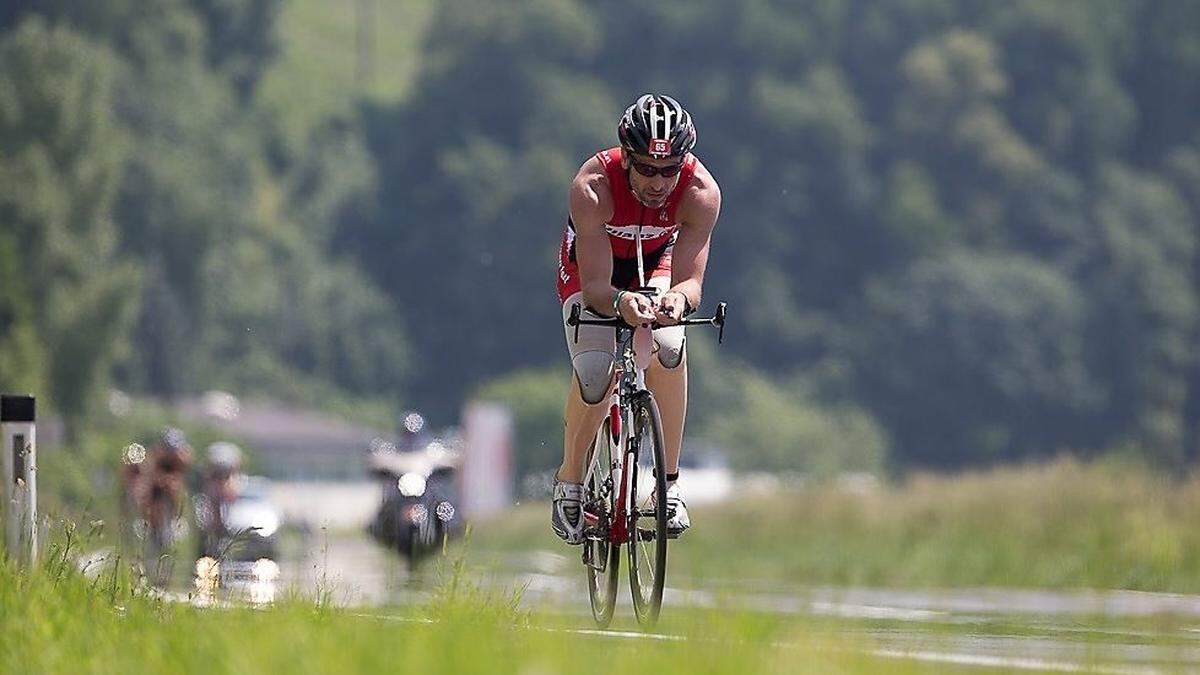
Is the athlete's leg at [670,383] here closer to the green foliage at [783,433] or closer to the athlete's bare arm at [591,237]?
the athlete's bare arm at [591,237]

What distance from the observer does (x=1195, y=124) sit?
10794cm

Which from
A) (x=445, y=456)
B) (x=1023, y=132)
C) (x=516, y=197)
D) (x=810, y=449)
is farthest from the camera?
(x=1023, y=132)

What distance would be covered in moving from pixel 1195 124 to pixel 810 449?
78.2 feet

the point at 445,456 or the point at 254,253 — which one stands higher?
the point at 254,253

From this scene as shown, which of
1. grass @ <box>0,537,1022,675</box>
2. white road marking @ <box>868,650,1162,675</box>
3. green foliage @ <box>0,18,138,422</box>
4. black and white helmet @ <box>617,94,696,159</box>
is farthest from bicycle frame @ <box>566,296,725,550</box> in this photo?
green foliage @ <box>0,18,138,422</box>

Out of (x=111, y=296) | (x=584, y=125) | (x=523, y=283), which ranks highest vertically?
(x=584, y=125)

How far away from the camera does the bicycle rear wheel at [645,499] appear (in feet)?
31.5

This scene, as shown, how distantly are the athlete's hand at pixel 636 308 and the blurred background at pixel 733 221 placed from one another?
243ft

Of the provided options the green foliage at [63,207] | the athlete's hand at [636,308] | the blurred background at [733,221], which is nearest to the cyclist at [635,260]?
the athlete's hand at [636,308]

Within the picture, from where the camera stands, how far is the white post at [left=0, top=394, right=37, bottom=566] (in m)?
10.5

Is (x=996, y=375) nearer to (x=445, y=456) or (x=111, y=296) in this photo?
(x=111, y=296)

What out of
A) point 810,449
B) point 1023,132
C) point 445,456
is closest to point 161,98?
point 810,449

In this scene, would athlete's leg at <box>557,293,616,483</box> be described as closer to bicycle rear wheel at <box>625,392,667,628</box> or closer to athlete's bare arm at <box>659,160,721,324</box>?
bicycle rear wheel at <box>625,392,667,628</box>

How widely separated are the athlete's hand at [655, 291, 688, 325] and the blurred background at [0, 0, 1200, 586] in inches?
2912
